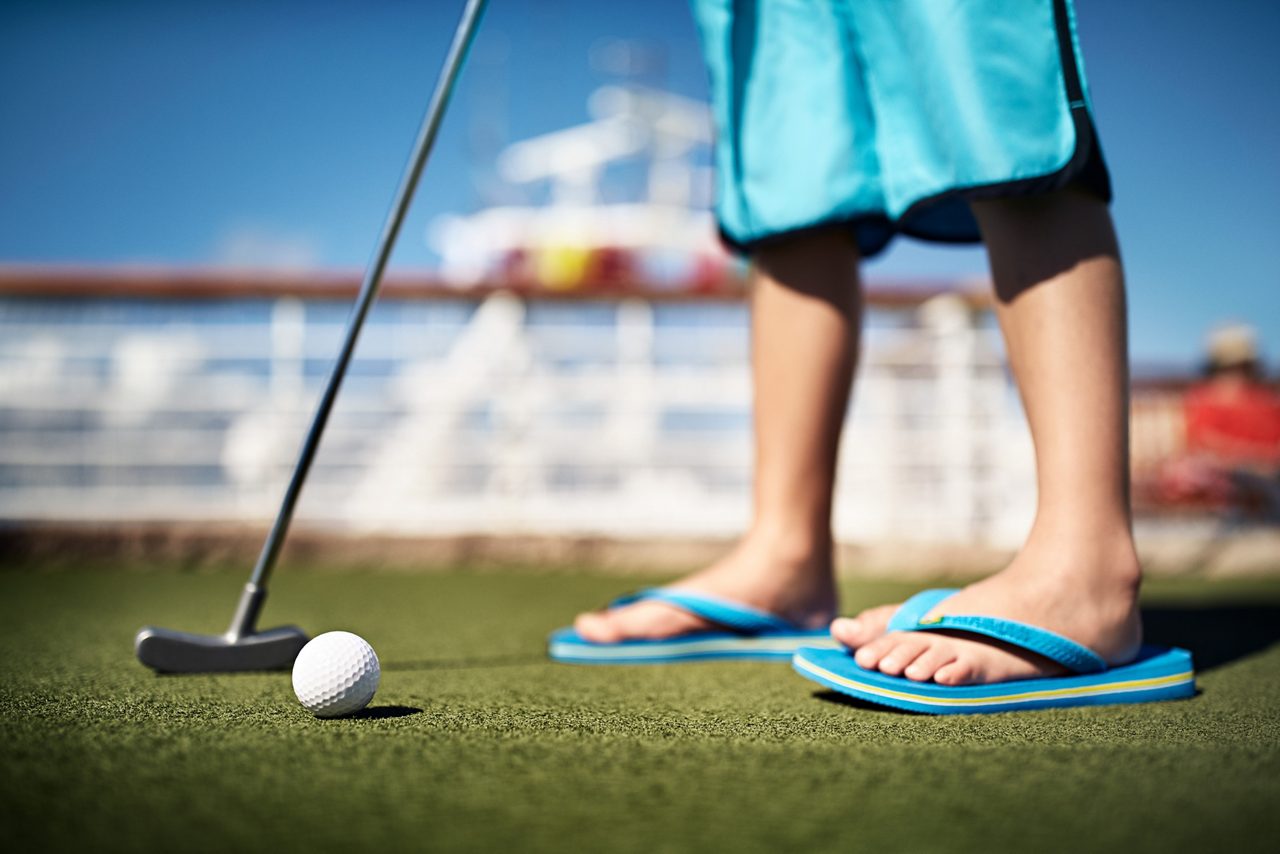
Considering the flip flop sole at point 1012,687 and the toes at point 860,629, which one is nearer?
the flip flop sole at point 1012,687

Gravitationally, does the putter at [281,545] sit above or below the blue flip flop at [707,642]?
above

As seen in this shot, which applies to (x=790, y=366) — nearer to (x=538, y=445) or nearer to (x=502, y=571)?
(x=502, y=571)

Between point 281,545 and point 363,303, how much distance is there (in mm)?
331

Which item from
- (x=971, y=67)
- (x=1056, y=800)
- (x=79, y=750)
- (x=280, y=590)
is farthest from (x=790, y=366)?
(x=280, y=590)

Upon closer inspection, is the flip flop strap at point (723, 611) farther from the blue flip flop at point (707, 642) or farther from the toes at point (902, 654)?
the toes at point (902, 654)

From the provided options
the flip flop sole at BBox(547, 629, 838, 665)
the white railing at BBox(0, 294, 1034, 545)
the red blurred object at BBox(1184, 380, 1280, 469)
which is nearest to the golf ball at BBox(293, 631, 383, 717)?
the flip flop sole at BBox(547, 629, 838, 665)

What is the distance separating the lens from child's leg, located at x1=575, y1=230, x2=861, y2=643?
139 centimetres

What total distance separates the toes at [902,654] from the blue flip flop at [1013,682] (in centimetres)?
1

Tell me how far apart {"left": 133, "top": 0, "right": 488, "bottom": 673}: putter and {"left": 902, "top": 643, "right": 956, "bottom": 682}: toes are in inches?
27.4

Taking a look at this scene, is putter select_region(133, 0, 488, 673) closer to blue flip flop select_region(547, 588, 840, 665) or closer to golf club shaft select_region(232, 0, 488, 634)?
golf club shaft select_region(232, 0, 488, 634)

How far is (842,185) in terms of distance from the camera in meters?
1.31

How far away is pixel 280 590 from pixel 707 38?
1.55m

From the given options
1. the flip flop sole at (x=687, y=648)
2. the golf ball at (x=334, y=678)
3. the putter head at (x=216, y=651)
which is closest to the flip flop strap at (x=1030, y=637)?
the flip flop sole at (x=687, y=648)

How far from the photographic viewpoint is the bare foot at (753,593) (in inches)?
52.6
